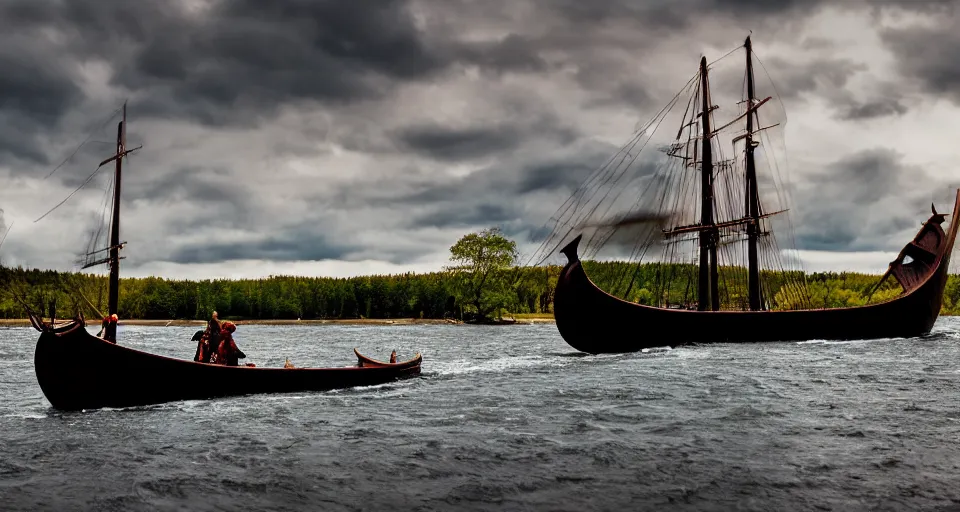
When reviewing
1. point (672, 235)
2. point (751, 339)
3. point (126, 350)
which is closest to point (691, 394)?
point (126, 350)

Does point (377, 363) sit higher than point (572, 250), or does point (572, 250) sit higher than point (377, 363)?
point (572, 250)

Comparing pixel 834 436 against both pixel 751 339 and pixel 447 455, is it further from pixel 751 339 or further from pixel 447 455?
pixel 751 339

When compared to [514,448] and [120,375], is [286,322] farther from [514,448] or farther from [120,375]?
[514,448]

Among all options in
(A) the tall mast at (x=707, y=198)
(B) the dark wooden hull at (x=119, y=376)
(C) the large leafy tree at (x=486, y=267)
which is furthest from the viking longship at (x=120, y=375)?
(C) the large leafy tree at (x=486, y=267)

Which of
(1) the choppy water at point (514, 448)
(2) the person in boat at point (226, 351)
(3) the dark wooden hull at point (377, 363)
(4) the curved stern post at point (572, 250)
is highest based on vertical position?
(4) the curved stern post at point (572, 250)

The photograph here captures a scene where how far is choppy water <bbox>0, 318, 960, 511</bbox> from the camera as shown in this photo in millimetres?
13664

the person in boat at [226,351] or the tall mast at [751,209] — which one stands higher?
the tall mast at [751,209]

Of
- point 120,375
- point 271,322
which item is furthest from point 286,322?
point 120,375

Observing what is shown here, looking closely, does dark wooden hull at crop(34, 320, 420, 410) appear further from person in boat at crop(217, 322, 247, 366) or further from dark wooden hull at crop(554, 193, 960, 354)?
dark wooden hull at crop(554, 193, 960, 354)

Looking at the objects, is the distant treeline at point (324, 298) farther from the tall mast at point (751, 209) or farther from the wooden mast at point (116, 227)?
the wooden mast at point (116, 227)

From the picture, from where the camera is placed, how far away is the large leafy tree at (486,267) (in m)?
111

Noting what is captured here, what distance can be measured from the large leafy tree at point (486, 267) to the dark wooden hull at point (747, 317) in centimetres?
6017

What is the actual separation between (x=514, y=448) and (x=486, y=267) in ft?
304

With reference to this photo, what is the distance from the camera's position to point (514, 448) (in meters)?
17.8
